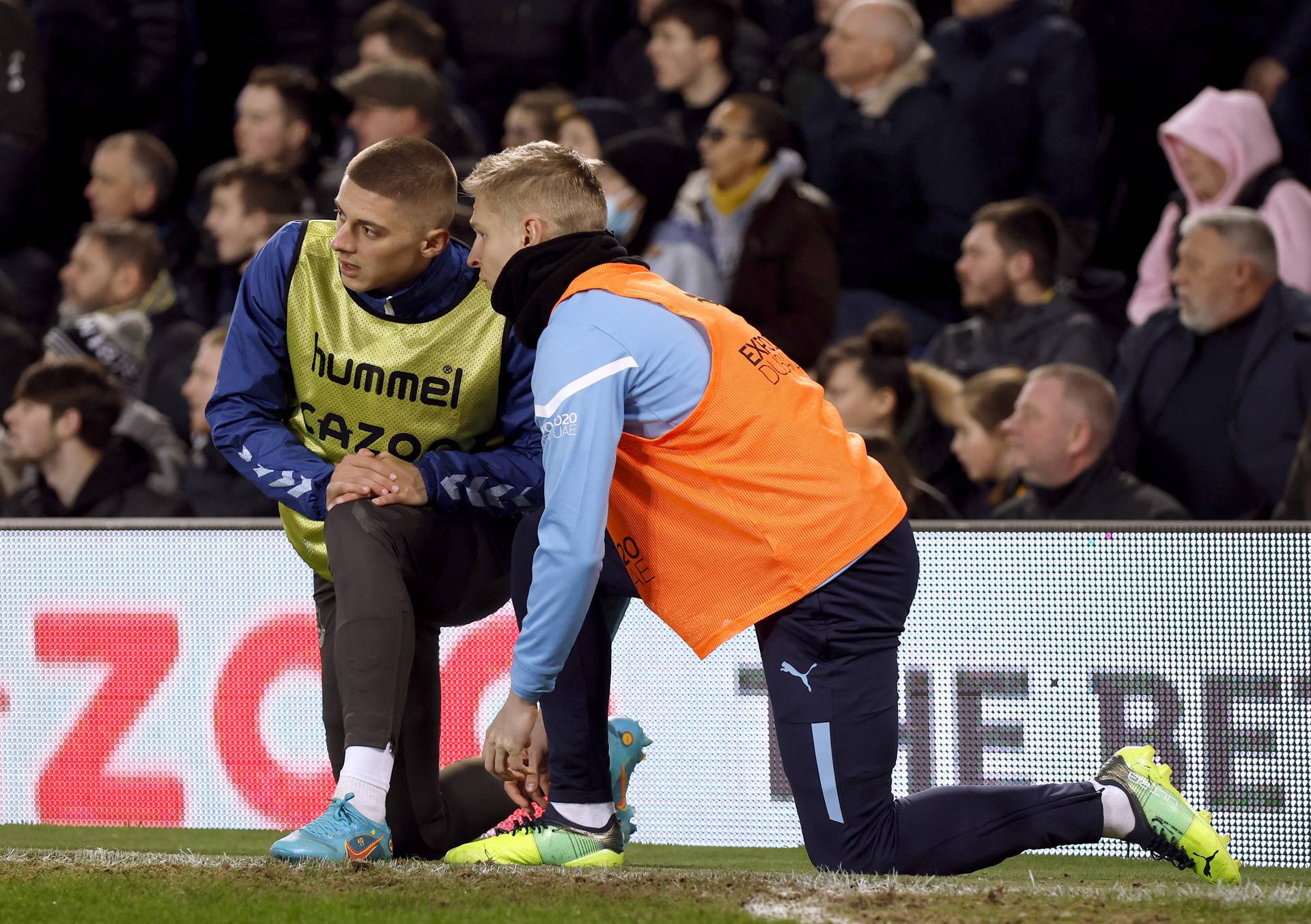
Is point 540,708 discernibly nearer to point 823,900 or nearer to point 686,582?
point 686,582

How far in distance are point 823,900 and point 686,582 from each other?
757 mm

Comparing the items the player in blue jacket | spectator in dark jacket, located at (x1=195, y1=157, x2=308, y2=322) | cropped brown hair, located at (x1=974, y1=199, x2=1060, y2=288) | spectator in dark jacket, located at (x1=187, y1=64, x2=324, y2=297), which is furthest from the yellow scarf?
the player in blue jacket

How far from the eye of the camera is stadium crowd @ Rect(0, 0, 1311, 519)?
6602 millimetres

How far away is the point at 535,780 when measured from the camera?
390cm

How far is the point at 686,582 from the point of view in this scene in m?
3.66

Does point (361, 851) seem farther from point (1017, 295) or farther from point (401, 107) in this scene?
point (401, 107)

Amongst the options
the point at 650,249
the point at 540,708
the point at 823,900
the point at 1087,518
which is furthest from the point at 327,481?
the point at 650,249

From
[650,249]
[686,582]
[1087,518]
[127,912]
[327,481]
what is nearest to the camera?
[127,912]

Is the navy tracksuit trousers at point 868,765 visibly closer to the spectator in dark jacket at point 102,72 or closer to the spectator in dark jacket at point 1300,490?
the spectator in dark jacket at point 1300,490

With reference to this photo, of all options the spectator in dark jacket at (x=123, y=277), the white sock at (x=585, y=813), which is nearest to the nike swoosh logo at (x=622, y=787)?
the white sock at (x=585, y=813)

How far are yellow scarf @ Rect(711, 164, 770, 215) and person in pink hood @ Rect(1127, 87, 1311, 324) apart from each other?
1.83m

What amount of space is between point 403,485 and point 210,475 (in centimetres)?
346

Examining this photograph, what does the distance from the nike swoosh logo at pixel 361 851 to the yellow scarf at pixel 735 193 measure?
4.61 m

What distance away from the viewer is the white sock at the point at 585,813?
3863mm
